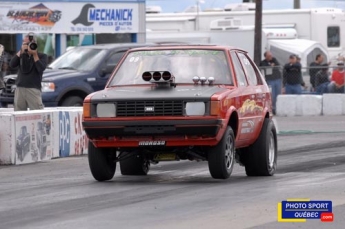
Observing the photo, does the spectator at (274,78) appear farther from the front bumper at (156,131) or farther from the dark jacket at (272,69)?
the front bumper at (156,131)

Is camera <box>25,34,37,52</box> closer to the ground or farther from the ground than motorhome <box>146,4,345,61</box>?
closer to the ground

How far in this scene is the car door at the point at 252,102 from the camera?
43.5ft

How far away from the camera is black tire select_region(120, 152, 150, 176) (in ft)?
45.4

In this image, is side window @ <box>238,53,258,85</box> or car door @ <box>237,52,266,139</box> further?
side window @ <box>238,53,258,85</box>

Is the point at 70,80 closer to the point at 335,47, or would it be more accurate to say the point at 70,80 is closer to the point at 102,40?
the point at 102,40

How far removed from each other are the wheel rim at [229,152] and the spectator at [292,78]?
17.4 m

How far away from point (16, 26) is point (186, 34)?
9.33 m

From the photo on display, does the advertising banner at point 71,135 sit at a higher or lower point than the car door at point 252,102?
lower

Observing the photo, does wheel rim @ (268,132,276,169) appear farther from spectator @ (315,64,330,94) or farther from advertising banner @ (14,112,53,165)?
spectator @ (315,64,330,94)

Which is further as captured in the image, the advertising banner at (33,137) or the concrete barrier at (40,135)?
the advertising banner at (33,137)

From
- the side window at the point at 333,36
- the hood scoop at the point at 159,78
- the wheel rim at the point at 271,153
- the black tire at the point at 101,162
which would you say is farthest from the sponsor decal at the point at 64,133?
the side window at the point at 333,36

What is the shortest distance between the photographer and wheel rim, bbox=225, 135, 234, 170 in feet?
19.4

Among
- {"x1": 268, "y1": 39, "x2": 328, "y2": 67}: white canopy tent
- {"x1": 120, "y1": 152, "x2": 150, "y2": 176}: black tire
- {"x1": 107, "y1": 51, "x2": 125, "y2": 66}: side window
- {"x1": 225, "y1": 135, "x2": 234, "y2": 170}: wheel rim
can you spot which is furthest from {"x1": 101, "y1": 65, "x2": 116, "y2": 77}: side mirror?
{"x1": 268, "y1": 39, "x2": 328, "y2": 67}: white canopy tent

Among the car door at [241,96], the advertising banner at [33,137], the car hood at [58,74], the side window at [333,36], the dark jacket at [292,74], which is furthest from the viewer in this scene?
the side window at [333,36]
